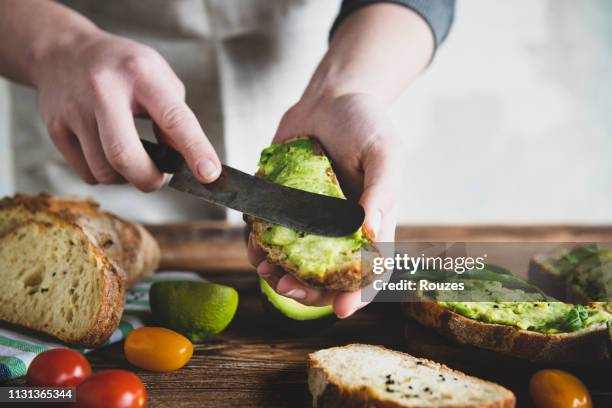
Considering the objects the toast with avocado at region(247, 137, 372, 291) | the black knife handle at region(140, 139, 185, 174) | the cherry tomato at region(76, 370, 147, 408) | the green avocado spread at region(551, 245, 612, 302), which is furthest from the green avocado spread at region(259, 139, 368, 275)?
the green avocado spread at region(551, 245, 612, 302)

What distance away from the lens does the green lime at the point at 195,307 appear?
1.93 meters

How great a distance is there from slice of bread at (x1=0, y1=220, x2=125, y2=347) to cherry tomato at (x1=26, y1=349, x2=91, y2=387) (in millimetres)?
255

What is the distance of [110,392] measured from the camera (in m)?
1.46

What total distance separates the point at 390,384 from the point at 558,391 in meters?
0.45

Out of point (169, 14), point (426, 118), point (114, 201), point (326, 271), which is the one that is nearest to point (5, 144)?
point (114, 201)

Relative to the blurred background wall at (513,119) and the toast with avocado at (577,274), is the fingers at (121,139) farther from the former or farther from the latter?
the blurred background wall at (513,119)

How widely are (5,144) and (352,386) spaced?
3595 mm

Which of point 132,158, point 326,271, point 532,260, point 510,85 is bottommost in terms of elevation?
point 532,260

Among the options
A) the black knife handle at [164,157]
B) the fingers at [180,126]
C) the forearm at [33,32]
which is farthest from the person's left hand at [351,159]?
the forearm at [33,32]

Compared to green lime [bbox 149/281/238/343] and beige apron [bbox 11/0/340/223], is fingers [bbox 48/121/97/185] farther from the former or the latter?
beige apron [bbox 11/0/340/223]

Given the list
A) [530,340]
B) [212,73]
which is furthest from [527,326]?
[212,73]

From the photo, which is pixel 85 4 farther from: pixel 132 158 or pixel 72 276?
pixel 72 276

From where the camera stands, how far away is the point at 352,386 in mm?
1545

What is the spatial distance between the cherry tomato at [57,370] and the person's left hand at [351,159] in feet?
1.83
